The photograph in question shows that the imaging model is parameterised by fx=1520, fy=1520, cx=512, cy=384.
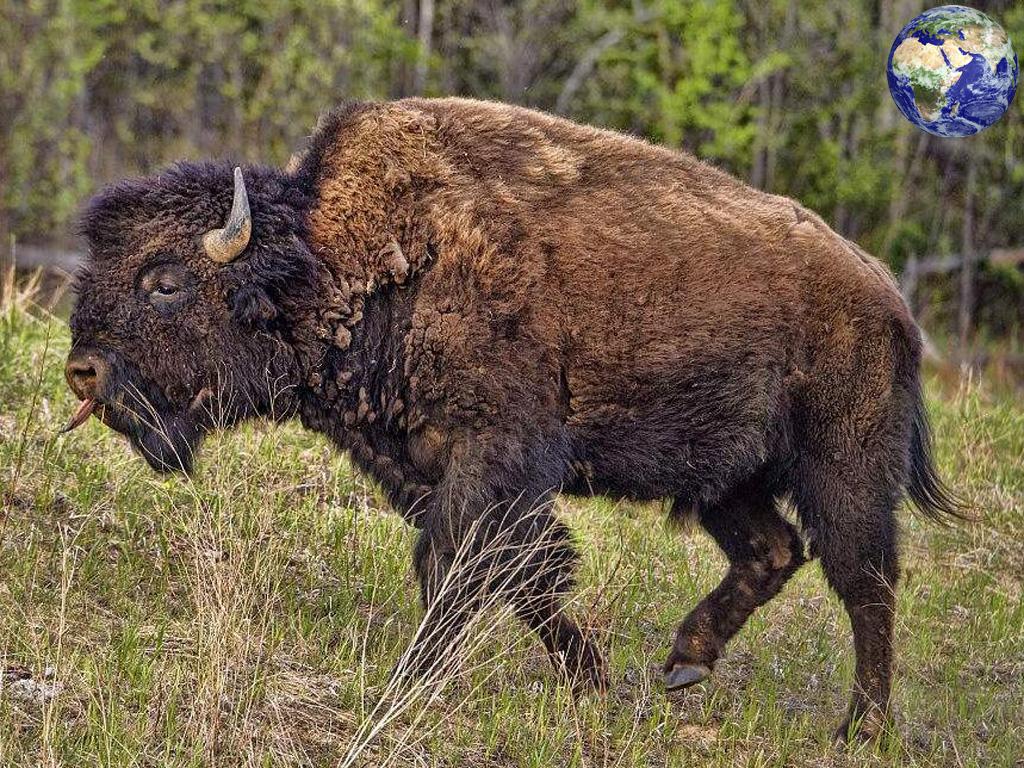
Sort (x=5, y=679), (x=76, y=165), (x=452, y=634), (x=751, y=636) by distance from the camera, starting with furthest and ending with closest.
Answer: (x=76, y=165) < (x=751, y=636) < (x=452, y=634) < (x=5, y=679)

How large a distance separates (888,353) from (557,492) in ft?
4.45

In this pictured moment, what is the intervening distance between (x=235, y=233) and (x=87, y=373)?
2.40ft

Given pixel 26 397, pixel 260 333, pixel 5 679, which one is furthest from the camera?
pixel 26 397

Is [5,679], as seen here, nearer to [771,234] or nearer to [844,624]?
[771,234]

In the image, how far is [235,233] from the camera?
5262mm

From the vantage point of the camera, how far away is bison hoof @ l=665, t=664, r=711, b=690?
5578mm

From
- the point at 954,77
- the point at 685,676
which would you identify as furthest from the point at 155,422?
the point at 954,77

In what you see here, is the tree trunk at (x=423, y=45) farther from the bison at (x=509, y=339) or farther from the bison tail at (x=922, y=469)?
the bison tail at (x=922, y=469)

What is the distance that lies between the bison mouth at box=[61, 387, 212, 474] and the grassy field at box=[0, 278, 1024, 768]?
0.79ft

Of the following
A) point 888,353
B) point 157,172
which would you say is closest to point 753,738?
point 888,353

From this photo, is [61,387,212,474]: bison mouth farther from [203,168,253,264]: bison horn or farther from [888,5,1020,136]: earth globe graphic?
[888,5,1020,136]: earth globe graphic

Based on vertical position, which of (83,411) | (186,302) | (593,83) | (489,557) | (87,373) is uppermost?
(186,302)

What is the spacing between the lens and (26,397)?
281 inches

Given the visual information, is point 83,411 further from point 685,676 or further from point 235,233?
point 685,676
